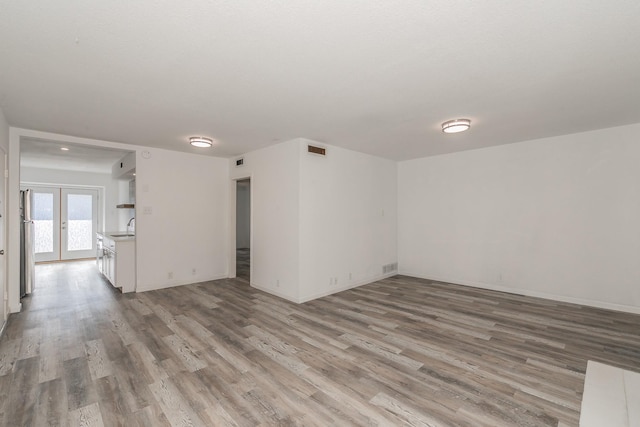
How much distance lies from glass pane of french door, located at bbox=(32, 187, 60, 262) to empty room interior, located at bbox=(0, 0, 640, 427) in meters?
1.98

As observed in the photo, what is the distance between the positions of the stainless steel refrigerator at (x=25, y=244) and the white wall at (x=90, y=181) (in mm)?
4012

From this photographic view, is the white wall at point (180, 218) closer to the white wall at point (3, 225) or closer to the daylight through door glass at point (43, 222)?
the white wall at point (3, 225)

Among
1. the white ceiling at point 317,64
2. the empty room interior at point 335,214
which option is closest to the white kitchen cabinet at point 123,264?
the empty room interior at point 335,214

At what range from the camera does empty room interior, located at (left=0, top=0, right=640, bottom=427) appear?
1.91 m

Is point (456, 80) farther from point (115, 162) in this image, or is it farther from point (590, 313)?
point (115, 162)

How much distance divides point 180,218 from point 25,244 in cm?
231

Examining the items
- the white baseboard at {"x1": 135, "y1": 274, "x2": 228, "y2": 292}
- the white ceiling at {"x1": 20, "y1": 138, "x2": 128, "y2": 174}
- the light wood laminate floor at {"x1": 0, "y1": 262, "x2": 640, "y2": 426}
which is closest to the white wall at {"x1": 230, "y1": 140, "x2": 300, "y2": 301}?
the light wood laminate floor at {"x1": 0, "y1": 262, "x2": 640, "y2": 426}

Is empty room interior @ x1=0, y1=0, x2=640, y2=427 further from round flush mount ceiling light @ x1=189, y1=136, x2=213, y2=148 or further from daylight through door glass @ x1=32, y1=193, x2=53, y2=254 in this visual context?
daylight through door glass @ x1=32, y1=193, x2=53, y2=254

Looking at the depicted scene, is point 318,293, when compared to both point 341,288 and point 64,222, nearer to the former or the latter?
point 341,288

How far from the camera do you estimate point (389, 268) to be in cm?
629

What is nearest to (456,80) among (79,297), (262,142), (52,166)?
(262,142)

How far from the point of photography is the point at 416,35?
1.90 meters

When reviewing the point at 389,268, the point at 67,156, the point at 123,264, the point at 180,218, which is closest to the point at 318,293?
the point at 389,268

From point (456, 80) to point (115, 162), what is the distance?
7.64 metres
